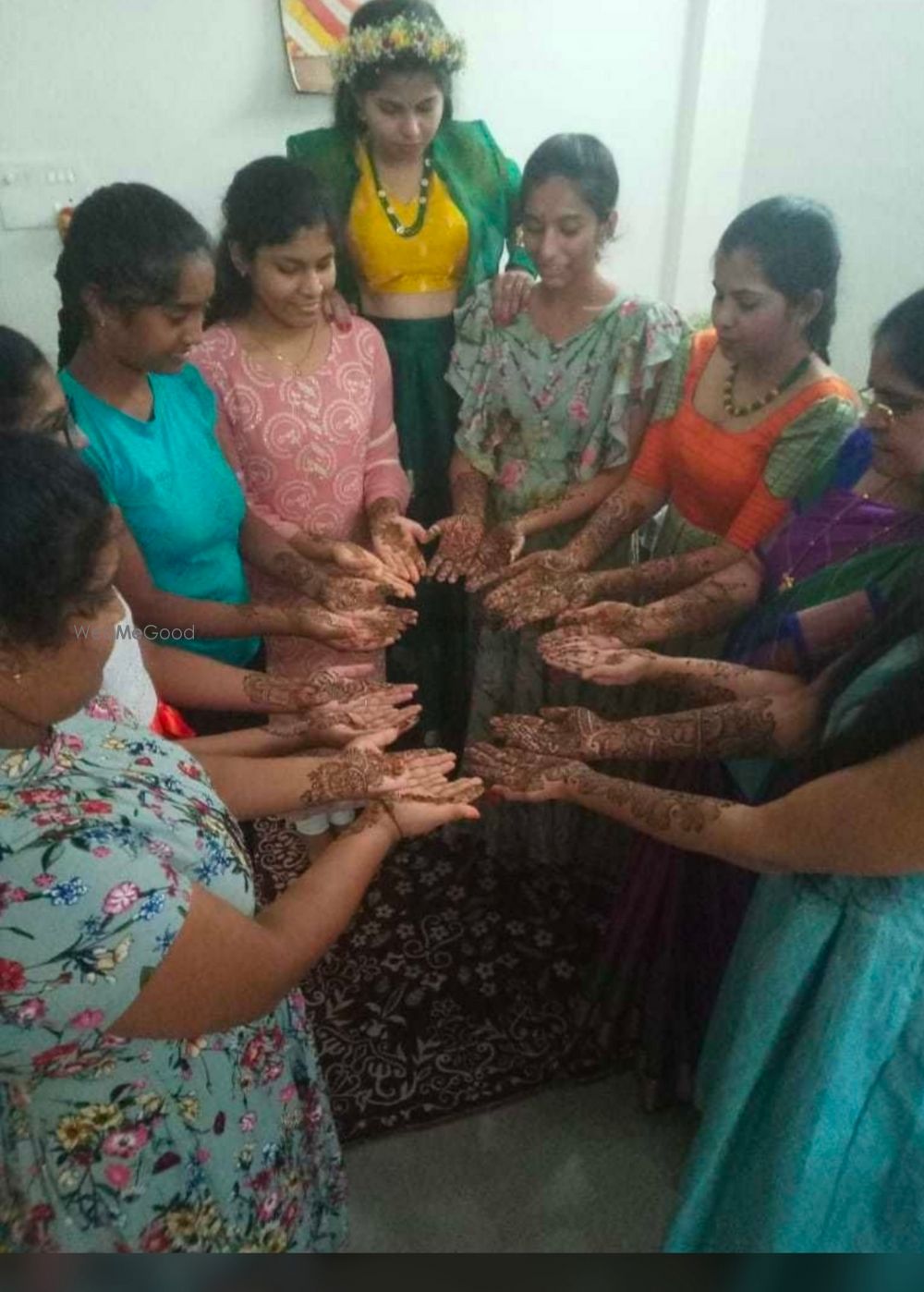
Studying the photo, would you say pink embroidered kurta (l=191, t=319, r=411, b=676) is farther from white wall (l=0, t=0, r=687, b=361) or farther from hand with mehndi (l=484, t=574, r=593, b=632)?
white wall (l=0, t=0, r=687, b=361)

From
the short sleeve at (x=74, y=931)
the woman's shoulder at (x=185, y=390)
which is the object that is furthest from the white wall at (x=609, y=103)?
the short sleeve at (x=74, y=931)

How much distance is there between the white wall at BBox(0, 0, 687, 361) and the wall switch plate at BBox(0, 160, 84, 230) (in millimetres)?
25

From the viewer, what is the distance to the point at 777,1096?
100cm

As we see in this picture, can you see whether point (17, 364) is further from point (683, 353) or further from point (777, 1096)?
point (777, 1096)

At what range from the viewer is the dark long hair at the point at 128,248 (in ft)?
4.23

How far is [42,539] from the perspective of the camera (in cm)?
64

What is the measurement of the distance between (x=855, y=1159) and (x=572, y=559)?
1016 millimetres

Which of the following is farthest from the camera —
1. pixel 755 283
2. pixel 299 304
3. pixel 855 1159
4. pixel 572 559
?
pixel 572 559

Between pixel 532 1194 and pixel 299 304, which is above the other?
pixel 299 304

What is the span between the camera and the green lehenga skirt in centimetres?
187

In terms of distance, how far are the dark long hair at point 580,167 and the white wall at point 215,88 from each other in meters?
1.35

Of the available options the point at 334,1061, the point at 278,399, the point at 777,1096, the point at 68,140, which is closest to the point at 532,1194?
the point at 334,1061

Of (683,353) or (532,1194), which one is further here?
(683,353)

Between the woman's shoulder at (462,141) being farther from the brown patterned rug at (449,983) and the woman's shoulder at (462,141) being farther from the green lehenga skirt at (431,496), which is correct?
the brown patterned rug at (449,983)
